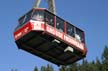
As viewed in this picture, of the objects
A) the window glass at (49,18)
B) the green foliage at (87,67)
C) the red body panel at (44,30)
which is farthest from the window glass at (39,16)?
the green foliage at (87,67)

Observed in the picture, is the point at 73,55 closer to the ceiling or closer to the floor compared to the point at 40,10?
closer to the floor

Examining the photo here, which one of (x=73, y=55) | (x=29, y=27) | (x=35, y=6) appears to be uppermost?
(x=35, y=6)

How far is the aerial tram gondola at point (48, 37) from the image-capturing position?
25938 mm

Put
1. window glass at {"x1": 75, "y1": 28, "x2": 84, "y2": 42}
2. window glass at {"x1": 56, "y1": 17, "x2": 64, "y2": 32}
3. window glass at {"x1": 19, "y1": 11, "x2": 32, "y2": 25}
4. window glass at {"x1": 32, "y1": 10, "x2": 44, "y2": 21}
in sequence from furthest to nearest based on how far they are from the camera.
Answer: window glass at {"x1": 75, "y1": 28, "x2": 84, "y2": 42} < window glass at {"x1": 56, "y1": 17, "x2": 64, "y2": 32} < window glass at {"x1": 19, "y1": 11, "x2": 32, "y2": 25} < window glass at {"x1": 32, "y1": 10, "x2": 44, "y2": 21}

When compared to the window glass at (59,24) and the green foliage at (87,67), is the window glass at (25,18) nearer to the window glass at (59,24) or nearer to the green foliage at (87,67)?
the window glass at (59,24)

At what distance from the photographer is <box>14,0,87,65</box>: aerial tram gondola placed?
85.1ft

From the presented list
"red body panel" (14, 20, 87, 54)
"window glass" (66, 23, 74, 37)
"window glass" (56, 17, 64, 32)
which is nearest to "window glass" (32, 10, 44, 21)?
"red body panel" (14, 20, 87, 54)

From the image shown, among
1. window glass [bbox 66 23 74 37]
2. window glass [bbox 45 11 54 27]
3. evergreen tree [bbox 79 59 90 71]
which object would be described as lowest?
evergreen tree [bbox 79 59 90 71]

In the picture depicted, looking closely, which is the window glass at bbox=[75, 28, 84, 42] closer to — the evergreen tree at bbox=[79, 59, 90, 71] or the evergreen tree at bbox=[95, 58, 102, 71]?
the evergreen tree at bbox=[79, 59, 90, 71]

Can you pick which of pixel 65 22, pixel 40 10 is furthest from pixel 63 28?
pixel 40 10

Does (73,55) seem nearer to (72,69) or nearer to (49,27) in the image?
(49,27)

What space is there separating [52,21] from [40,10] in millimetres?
1102

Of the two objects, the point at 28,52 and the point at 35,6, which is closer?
the point at 28,52

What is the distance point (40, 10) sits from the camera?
27156mm
